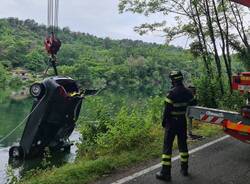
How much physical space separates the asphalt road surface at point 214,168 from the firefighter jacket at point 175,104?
0.96m

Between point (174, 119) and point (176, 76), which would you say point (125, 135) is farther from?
point (176, 76)

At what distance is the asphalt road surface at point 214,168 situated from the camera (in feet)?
21.4

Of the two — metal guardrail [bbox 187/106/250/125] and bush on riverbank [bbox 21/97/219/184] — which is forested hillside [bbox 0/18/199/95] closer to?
bush on riverbank [bbox 21/97/219/184]

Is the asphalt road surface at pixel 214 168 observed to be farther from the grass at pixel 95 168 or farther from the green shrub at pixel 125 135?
the green shrub at pixel 125 135

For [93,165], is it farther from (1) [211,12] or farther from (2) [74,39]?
(2) [74,39]

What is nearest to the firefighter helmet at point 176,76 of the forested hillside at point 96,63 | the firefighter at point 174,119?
the firefighter at point 174,119

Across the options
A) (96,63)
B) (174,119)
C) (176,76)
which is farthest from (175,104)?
(96,63)

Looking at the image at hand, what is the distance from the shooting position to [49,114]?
44.3 feet

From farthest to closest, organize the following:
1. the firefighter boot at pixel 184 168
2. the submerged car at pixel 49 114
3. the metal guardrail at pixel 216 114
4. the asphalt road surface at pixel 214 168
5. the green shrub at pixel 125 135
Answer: the submerged car at pixel 49 114 → the green shrub at pixel 125 135 → the metal guardrail at pixel 216 114 → the firefighter boot at pixel 184 168 → the asphalt road surface at pixel 214 168

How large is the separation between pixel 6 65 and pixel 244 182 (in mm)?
120870

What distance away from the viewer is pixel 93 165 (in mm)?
7262

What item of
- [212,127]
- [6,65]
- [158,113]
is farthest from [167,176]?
[6,65]

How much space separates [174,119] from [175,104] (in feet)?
0.88

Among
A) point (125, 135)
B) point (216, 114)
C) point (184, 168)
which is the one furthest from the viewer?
point (125, 135)
